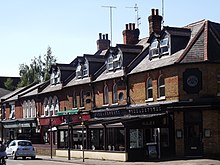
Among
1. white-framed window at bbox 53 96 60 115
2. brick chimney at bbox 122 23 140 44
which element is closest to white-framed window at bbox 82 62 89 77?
brick chimney at bbox 122 23 140 44

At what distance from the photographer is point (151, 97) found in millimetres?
35812

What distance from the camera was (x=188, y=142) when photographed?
32.5 meters

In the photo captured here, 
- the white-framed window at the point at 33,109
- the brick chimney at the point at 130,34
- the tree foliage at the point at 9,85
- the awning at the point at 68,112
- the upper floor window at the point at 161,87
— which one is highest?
the brick chimney at the point at 130,34

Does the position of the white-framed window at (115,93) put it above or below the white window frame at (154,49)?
below

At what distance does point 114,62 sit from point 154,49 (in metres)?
5.36

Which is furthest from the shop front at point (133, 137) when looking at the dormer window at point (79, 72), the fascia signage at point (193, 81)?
the dormer window at point (79, 72)

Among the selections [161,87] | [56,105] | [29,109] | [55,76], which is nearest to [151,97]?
[161,87]

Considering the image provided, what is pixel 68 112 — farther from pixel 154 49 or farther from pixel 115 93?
pixel 154 49

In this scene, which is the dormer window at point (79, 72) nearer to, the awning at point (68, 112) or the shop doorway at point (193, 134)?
the awning at point (68, 112)

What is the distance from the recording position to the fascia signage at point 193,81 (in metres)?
32.3

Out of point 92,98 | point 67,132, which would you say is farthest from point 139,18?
point 67,132

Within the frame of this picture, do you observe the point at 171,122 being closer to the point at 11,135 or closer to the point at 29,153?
the point at 29,153

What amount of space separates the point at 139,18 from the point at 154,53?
10.6m

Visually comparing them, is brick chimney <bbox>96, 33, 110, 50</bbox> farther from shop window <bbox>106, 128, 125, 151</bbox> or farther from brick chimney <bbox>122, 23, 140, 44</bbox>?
shop window <bbox>106, 128, 125, 151</bbox>
